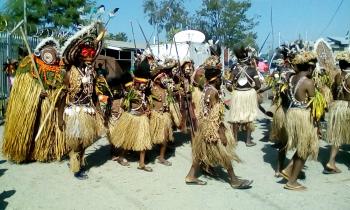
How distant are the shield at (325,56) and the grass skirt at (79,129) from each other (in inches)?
198

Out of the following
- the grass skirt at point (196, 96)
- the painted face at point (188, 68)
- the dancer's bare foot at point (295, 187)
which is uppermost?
the painted face at point (188, 68)

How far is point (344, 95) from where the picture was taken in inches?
234

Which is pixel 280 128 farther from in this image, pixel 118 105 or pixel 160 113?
pixel 118 105

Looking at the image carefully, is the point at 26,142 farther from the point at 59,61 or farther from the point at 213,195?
the point at 213,195

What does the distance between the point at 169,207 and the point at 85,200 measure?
3.41 ft

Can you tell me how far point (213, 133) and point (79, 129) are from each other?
1838 mm

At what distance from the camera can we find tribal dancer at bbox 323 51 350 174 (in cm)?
584

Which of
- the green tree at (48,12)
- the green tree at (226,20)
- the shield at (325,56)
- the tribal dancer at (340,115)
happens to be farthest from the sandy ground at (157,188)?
the green tree at (226,20)

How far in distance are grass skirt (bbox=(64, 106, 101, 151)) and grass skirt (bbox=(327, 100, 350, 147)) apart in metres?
3.56

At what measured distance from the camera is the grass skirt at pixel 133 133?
19.8ft

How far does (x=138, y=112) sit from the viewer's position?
6145 millimetres

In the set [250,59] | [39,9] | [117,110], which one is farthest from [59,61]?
[39,9]

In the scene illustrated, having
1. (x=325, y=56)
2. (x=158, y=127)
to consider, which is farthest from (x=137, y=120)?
(x=325, y=56)

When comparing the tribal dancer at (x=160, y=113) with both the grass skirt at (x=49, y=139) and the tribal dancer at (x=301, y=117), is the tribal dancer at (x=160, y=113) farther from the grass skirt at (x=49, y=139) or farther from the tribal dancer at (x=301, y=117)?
the tribal dancer at (x=301, y=117)
